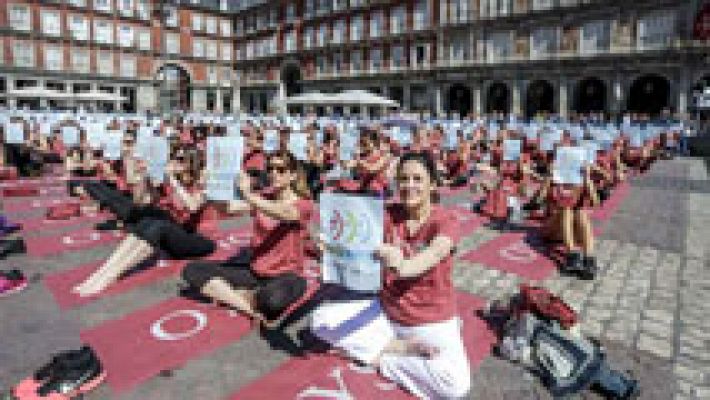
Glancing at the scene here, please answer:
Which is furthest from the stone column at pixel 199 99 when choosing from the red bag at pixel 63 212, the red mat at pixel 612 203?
the red mat at pixel 612 203

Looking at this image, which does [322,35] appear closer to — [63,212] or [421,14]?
[421,14]

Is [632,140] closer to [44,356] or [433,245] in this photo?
[433,245]

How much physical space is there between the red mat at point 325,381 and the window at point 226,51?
217 ft

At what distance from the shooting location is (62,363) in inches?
129

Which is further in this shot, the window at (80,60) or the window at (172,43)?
the window at (172,43)

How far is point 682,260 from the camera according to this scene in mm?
6398

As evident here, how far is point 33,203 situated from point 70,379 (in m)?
8.63

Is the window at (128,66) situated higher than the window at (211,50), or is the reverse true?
the window at (211,50)

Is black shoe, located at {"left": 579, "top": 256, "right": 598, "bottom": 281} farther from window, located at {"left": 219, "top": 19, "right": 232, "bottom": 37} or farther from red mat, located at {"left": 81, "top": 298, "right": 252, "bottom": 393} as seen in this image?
window, located at {"left": 219, "top": 19, "right": 232, "bottom": 37}

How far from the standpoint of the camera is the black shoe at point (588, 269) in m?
5.63

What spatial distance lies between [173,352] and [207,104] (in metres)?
63.6

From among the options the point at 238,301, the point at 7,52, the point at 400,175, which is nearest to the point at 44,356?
the point at 238,301

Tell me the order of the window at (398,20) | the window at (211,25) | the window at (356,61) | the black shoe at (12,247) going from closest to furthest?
the black shoe at (12,247) < the window at (398,20) < the window at (356,61) < the window at (211,25)

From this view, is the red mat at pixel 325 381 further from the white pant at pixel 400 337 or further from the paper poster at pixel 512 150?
the paper poster at pixel 512 150
